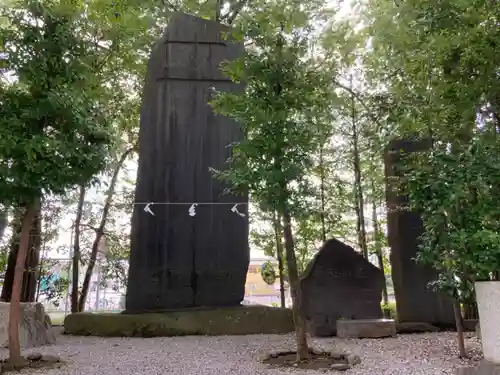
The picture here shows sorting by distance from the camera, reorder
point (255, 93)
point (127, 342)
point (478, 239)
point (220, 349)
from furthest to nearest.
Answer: point (127, 342) < point (220, 349) < point (255, 93) < point (478, 239)

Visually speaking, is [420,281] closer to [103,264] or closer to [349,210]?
[349,210]

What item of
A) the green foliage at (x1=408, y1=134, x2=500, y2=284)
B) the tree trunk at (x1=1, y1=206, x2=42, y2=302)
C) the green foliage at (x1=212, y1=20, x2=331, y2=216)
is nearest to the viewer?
the green foliage at (x1=408, y1=134, x2=500, y2=284)

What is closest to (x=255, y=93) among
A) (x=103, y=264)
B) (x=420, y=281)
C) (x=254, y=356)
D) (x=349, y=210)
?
(x=254, y=356)

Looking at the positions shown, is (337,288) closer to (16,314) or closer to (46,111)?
(16,314)

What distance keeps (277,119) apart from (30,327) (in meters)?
4.01

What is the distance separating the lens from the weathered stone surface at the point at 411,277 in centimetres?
692

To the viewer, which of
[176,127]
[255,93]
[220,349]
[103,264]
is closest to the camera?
[255,93]

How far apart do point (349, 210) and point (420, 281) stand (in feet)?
8.97

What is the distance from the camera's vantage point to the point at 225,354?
193 inches

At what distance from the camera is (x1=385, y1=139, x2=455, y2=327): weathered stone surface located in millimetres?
6918

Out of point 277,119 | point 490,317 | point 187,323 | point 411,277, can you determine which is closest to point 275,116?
point 277,119

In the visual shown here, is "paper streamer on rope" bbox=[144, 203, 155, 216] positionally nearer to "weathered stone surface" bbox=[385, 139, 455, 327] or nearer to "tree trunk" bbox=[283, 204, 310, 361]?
"tree trunk" bbox=[283, 204, 310, 361]

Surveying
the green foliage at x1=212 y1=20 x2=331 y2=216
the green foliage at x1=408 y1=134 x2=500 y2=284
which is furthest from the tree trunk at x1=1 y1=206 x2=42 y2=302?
the green foliage at x1=408 y1=134 x2=500 y2=284

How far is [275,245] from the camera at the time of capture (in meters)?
9.60
